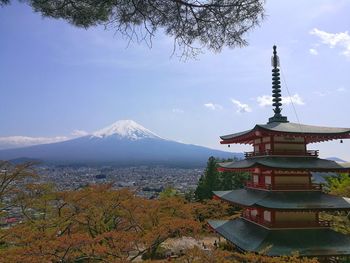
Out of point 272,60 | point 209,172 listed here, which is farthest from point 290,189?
point 209,172

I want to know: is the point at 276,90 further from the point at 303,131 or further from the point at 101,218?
the point at 101,218

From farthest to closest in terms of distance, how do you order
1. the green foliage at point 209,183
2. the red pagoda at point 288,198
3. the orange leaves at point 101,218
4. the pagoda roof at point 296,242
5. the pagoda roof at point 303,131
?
the green foliage at point 209,183 < the pagoda roof at point 303,131 < the orange leaves at point 101,218 < the red pagoda at point 288,198 < the pagoda roof at point 296,242

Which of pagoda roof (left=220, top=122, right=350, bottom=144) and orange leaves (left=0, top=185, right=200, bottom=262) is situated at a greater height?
pagoda roof (left=220, top=122, right=350, bottom=144)

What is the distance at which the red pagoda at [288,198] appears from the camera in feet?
39.7

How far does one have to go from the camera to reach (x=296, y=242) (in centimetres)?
1204

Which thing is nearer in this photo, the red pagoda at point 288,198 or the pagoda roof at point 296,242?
the pagoda roof at point 296,242

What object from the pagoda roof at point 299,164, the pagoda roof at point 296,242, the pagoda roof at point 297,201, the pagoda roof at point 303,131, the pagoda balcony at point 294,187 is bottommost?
the pagoda roof at point 296,242

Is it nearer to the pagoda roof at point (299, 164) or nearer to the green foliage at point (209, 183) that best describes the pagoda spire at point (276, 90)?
the pagoda roof at point (299, 164)

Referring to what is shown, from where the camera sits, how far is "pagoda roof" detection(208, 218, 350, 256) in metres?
11.6

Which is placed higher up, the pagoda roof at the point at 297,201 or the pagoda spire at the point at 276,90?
the pagoda spire at the point at 276,90

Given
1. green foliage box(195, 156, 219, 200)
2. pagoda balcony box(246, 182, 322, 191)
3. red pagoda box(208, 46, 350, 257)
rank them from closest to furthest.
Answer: red pagoda box(208, 46, 350, 257), pagoda balcony box(246, 182, 322, 191), green foliage box(195, 156, 219, 200)

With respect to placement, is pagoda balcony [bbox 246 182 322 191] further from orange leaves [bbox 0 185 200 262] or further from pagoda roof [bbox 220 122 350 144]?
orange leaves [bbox 0 185 200 262]

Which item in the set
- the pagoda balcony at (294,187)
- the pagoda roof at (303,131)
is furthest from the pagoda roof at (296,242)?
the pagoda roof at (303,131)

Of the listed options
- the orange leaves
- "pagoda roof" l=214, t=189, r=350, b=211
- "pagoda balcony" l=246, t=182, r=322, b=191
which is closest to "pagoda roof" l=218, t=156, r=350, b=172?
"pagoda balcony" l=246, t=182, r=322, b=191
